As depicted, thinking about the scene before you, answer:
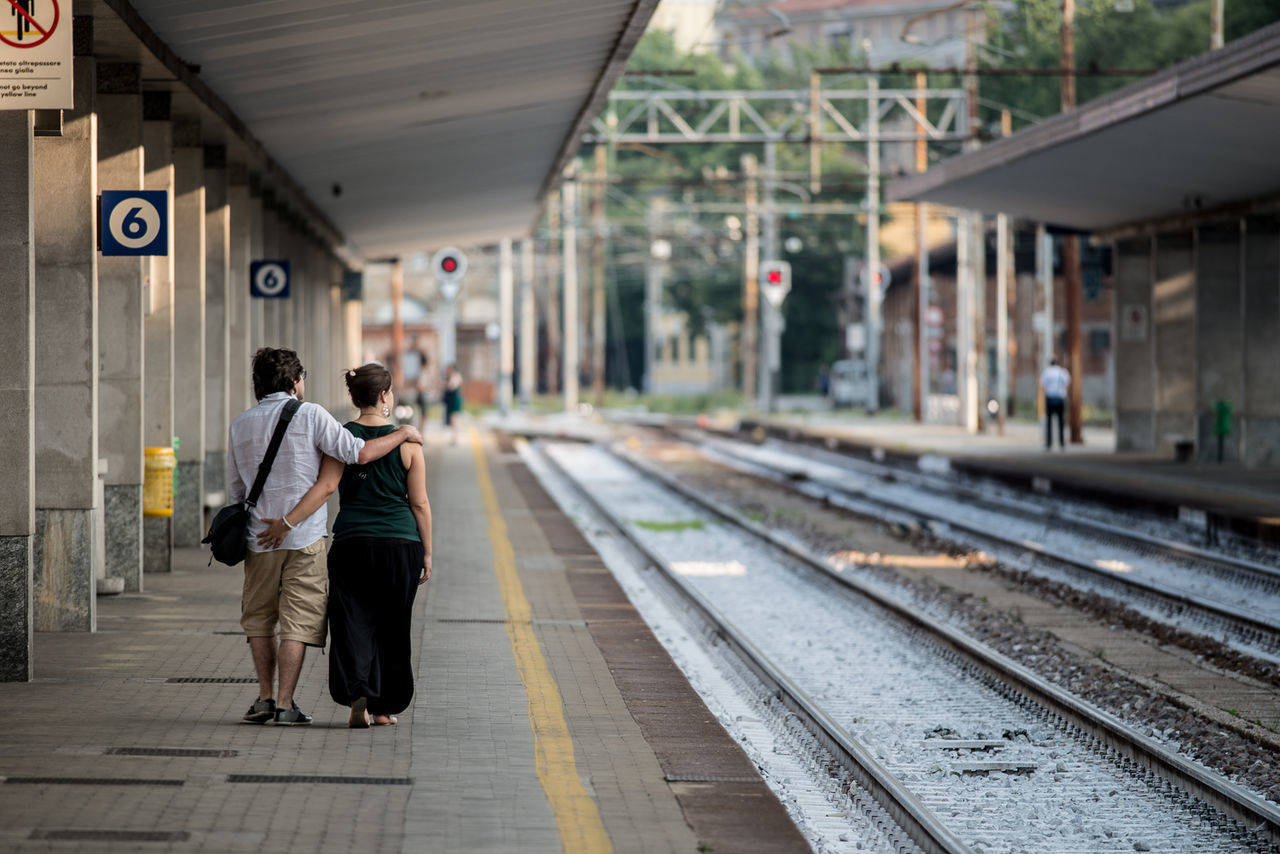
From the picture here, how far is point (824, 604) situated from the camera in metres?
14.7

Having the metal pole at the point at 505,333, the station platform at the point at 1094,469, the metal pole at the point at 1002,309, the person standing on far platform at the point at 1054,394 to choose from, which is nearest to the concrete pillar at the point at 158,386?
the station platform at the point at 1094,469

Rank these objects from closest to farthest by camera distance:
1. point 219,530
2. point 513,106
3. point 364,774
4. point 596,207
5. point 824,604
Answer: point 364,774, point 219,530, point 824,604, point 513,106, point 596,207

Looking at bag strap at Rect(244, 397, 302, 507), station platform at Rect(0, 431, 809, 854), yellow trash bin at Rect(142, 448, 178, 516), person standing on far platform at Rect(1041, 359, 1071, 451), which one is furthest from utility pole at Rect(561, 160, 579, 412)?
bag strap at Rect(244, 397, 302, 507)

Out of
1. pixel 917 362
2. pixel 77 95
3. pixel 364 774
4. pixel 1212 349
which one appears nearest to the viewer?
pixel 364 774

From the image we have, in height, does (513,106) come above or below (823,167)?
Answer: below

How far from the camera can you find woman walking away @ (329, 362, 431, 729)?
25.1 feet

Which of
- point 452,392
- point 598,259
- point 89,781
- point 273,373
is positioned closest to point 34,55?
point 273,373

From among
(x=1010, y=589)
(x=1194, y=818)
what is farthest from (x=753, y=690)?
(x=1010, y=589)

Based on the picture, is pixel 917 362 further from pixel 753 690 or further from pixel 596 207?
pixel 753 690

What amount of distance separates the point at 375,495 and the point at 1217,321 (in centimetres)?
2304

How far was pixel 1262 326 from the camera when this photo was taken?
26625 millimetres

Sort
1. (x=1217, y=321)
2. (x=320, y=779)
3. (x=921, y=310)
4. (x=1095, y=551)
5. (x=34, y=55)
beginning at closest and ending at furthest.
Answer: (x=320, y=779) < (x=34, y=55) < (x=1095, y=551) < (x=1217, y=321) < (x=921, y=310)

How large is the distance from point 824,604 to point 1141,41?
162ft

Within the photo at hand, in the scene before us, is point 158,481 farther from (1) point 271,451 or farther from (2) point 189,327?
(1) point 271,451
